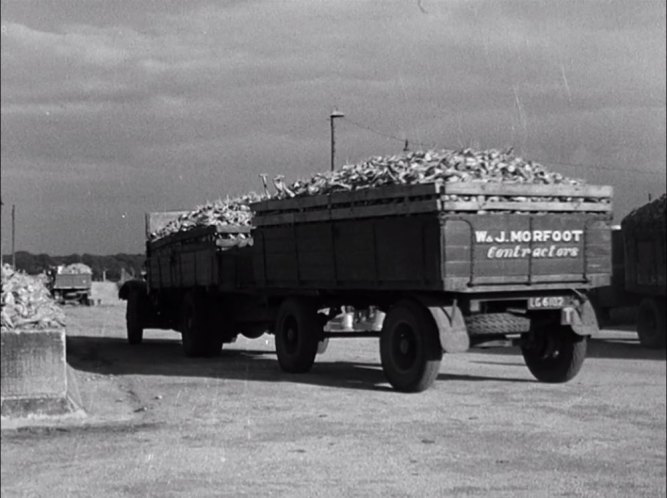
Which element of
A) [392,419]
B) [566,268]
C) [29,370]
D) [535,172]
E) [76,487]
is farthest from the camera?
[392,419]

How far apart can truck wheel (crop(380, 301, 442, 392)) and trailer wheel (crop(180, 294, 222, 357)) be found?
1.30ft

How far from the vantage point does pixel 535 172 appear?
2.19 meters

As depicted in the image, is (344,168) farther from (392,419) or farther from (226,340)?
(392,419)

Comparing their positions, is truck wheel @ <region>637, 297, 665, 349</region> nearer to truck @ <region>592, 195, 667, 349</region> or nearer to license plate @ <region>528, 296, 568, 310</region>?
truck @ <region>592, 195, 667, 349</region>

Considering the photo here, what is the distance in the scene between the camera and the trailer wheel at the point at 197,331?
2.53 m

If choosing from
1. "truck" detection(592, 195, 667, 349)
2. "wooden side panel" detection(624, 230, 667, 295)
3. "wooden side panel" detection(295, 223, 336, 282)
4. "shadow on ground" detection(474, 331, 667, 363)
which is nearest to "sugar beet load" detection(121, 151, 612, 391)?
"wooden side panel" detection(295, 223, 336, 282)

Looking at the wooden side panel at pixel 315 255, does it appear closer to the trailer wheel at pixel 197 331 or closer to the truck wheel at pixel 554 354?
the trailer wheel at pixel 197 331

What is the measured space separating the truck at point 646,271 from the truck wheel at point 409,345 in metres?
18.0

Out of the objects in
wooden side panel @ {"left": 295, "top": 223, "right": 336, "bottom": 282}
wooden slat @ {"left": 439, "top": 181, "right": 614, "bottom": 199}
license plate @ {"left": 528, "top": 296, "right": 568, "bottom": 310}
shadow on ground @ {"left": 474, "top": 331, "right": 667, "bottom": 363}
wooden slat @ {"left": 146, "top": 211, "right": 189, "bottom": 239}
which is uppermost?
wooden slat @ {"left": 439, "top": 181, "right": 614, "bottom": 199}

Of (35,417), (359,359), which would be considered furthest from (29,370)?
(359,359)

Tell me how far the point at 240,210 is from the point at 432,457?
8.14m

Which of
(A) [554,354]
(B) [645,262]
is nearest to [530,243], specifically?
(A) [554,354]

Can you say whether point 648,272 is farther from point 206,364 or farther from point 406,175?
point 406,175

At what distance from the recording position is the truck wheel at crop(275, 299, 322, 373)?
7.81 ft
